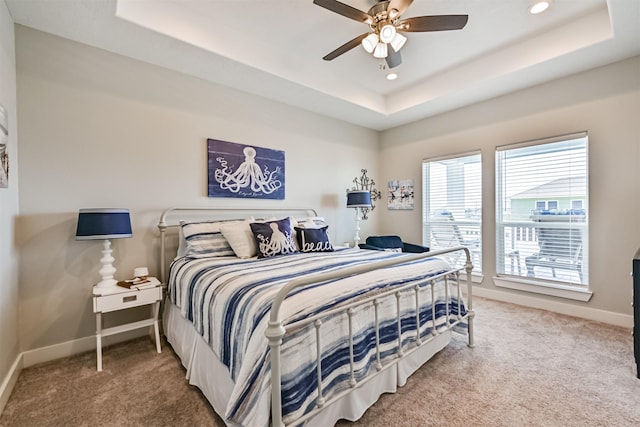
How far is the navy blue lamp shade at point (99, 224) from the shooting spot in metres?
2.11

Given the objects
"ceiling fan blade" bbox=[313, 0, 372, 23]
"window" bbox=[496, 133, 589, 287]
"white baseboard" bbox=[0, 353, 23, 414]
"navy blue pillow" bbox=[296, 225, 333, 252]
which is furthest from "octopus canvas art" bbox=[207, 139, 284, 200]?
"window" bbox=[496, 133, 589, 287]

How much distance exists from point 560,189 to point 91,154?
469cm

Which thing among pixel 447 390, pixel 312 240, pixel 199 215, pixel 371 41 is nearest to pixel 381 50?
pixel 371 41

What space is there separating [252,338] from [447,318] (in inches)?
63.7

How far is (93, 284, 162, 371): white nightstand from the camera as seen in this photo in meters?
2.13

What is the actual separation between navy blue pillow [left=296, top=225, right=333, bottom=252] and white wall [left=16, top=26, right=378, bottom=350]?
2.76 feet

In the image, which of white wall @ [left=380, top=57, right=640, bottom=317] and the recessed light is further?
white wall @ [left=380, top=57, right=640, bottom=317]

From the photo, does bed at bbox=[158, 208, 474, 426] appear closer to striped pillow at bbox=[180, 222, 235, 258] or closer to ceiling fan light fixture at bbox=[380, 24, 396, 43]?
striped pillow at bbox=[180, 222, 235, 258]

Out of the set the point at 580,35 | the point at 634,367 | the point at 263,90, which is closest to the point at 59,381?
the point at 263,90

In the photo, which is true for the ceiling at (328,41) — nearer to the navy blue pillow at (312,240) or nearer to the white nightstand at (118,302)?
the navy blue pillow at (312,240)

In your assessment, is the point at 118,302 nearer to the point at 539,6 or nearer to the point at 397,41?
the point at 397,41

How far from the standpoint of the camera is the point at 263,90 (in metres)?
3.37

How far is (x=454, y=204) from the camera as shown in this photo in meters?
4.12

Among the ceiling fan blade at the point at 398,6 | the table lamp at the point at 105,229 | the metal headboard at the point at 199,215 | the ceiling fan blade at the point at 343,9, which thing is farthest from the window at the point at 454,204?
the table lamp at the point at 105,229
